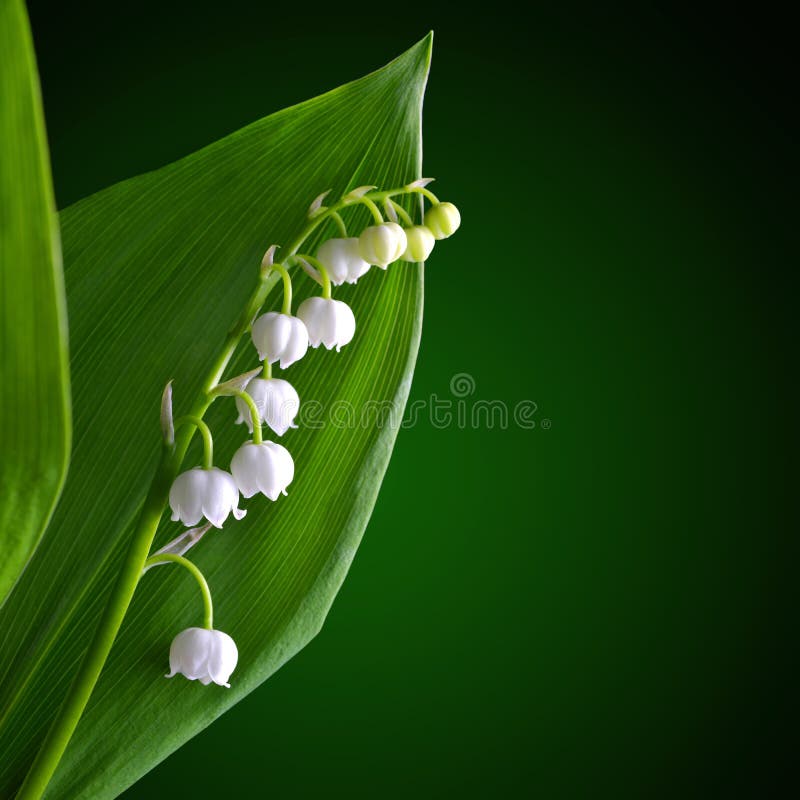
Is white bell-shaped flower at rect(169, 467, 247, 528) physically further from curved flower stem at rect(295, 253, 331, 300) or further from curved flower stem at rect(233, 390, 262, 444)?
curved flower stem at rect(295, 253, 331, 300)

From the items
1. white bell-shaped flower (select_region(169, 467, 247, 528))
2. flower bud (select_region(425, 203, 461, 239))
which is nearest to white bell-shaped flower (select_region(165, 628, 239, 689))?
white bell-shaped flower (select_region(169, 467, 247, 528))

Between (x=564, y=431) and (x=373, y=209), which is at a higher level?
(x=564, y=431)

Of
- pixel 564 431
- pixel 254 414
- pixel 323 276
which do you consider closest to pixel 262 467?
pixel 254 414

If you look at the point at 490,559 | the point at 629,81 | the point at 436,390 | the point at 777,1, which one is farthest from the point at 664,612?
the point at 777,1

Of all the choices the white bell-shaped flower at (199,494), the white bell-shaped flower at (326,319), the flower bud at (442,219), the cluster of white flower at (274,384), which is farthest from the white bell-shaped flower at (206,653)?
the flower bud at (442,219)

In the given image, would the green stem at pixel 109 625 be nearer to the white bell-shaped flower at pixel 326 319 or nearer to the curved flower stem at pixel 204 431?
the curved flower stem at pixel 204 431

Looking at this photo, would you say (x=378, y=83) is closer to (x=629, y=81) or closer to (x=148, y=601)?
(x=148, y=601)

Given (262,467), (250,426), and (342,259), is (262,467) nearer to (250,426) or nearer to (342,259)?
(250,426)
